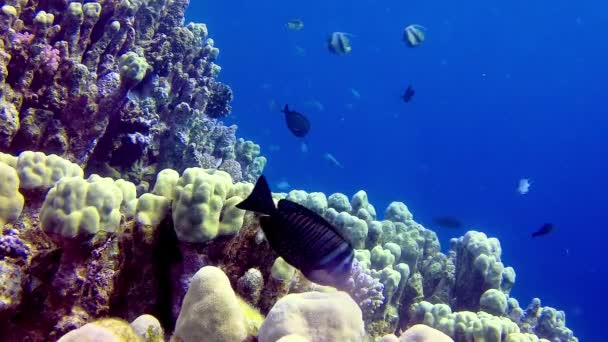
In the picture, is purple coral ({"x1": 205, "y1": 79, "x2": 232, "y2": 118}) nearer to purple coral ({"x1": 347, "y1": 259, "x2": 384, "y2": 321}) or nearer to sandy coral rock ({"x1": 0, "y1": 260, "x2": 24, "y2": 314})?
purple coral ({"x1": 347, "y1": 259, "x2": 384, "y2": 321})

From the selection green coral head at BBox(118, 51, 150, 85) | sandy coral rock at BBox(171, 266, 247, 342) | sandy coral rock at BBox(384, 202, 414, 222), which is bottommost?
sandy coral rock at BBox(171, 266, 247, 342)

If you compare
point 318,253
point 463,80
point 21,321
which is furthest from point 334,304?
point 463,80

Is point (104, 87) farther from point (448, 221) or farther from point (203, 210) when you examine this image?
point (448, 221)

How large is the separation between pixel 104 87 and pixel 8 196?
312cm

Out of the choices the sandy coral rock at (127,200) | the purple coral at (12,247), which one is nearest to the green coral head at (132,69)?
the sandy coral rock at (127,200)

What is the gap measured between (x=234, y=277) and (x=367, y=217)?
3722 mm

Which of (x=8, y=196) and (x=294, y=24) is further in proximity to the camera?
(x=294, y=24)

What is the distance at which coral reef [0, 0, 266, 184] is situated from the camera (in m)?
4.95

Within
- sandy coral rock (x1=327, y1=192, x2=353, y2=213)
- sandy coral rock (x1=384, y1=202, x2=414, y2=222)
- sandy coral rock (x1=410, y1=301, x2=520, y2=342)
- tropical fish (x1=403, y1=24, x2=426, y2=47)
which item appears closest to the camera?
sandy coral rock (x1=410, y1=301, x2=520, y2=342)

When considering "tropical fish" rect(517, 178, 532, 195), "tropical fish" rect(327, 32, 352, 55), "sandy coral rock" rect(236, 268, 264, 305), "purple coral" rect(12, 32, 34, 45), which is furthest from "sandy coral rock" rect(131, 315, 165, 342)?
"tropical fish" rect(517, 178, 532, 195)

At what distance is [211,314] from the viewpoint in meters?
1.88

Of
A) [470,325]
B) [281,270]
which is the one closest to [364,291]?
[470,325]

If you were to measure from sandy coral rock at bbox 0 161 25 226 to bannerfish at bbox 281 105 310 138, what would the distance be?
511 centimetres

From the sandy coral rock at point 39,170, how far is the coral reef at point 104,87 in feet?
6.50
